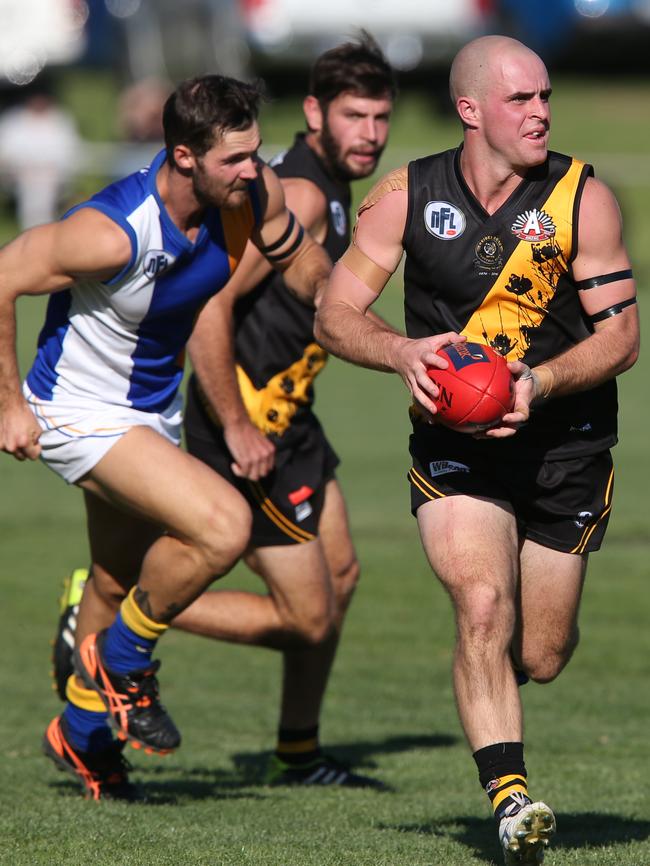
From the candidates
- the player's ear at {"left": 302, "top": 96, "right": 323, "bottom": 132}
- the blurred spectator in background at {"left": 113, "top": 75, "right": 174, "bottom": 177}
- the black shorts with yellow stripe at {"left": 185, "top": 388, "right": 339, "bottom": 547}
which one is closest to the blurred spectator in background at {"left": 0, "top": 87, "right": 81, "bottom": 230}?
the blurred spectator in background at {"left": 113, "top": 75, "right": 174, "bottom": 177}

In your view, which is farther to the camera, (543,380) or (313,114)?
(313,114)

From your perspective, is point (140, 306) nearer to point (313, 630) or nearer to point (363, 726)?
point (313, 630)

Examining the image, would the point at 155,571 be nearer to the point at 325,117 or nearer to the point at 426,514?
the point at 426,514

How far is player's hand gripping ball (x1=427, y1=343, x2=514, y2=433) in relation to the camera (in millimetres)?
4980

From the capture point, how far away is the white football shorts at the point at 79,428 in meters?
6.18

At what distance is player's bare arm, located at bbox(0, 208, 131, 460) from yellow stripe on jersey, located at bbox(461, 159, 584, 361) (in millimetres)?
1389

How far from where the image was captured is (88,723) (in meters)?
6.59

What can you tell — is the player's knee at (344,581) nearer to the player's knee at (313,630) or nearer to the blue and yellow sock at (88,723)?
the player's knee at (313,630)

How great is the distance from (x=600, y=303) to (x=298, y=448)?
219 centimetres

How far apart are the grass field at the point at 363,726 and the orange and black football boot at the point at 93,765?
0.10 m

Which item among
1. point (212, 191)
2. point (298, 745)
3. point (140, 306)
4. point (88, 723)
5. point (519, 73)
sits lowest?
point (298, 745)

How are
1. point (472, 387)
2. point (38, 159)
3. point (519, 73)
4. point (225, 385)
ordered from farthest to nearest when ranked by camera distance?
1. point (38, 159)
2. point (225, 385)
3. point (519, 73)
4. point (472, 387)

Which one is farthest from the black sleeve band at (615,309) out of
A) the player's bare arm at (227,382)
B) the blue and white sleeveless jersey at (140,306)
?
the player's bare arm at (227,382)

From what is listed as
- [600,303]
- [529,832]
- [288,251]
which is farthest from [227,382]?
[529,832]
